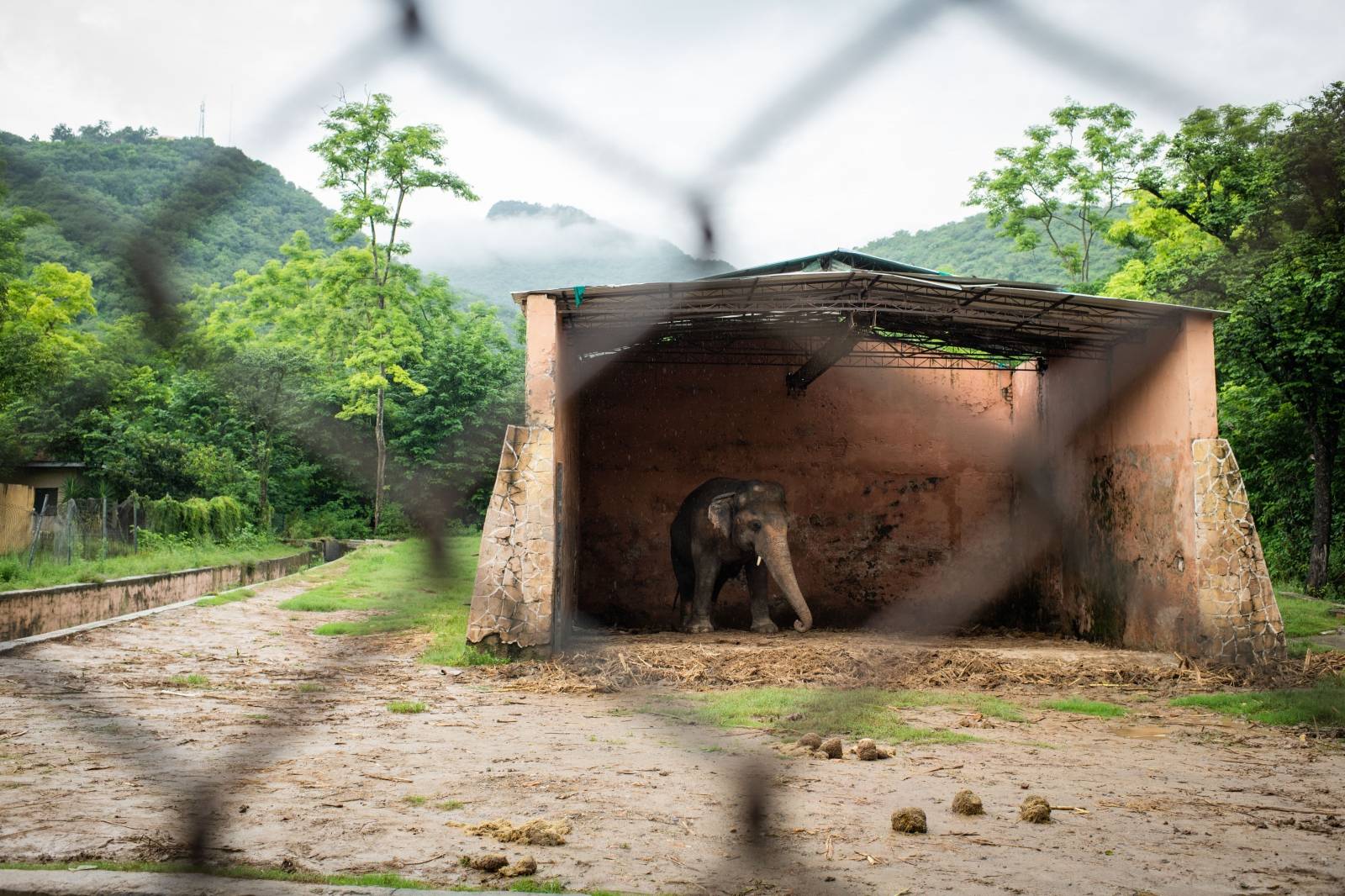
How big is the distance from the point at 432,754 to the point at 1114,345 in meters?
8.18

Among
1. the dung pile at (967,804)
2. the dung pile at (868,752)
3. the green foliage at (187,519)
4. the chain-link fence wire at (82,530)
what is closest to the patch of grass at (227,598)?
the green foliage at (187,519)

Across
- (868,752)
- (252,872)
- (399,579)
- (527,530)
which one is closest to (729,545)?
(527,530)

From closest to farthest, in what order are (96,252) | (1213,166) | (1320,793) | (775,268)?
(96,252)
(1320,793)
(1213,166)
(775,268)

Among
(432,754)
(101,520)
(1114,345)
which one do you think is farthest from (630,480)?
(432,754)

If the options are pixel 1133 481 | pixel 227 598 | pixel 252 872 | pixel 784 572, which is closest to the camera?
pixel 252 872

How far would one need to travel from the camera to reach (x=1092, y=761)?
16.5 feet

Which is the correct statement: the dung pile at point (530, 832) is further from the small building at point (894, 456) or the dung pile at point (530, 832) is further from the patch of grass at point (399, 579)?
the small building at point (894, 456)

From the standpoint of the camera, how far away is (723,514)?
1146cm

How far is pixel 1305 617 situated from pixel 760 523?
6.27 m

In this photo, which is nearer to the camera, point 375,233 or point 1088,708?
point 375,233

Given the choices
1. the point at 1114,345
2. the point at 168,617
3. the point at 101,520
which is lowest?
the point at 168,617

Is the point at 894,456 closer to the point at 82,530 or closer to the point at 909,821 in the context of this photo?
the point at 909,821

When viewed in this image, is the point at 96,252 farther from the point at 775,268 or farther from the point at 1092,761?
the point at 775,268

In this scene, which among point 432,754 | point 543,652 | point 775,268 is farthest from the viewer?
point 775,268
